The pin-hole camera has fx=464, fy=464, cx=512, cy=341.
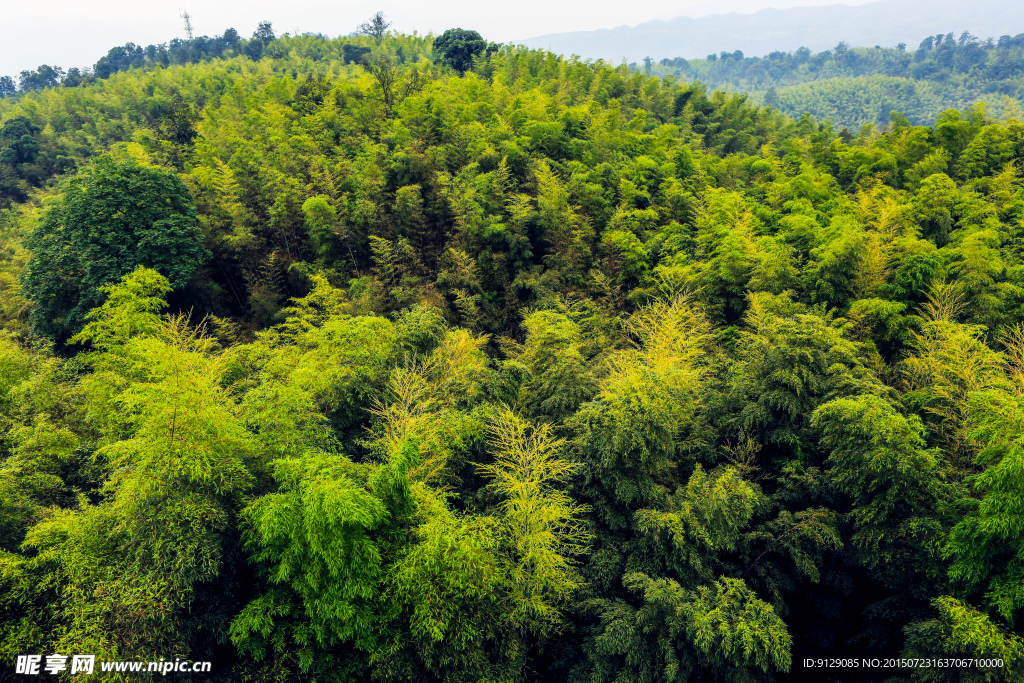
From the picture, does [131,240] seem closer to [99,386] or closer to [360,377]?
[99,386]

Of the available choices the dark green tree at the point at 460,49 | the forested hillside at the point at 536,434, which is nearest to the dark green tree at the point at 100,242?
the forested hillside at the point at 536,434

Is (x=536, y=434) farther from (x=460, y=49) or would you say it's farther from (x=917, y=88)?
(x=917, y=88)

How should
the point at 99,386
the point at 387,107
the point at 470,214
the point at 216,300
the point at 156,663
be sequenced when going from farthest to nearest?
the point at 387,107 < the point at 216,300 < the point at 470,214 < the point at 99,386 < the point at 156,663

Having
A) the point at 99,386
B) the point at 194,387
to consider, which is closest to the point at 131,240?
the point at 99,386

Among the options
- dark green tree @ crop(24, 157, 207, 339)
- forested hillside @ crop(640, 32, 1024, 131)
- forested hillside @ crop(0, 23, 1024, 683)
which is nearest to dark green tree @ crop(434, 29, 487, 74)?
forested hillside @ crop(0, 23, 1024, 683)

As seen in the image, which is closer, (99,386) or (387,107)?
(99,386)

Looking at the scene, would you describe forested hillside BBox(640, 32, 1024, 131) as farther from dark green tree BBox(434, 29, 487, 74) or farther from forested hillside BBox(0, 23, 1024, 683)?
forested hillside BBox(0, 23, 1024, 683)

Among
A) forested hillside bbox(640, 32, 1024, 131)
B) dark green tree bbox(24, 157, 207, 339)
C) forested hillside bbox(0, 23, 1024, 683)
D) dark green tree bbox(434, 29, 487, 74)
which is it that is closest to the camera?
forested hillside bbox(0, 23, 1024, 683)

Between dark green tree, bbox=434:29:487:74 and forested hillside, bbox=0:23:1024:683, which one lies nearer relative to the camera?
forested hillside, bbox=0:23:1024:683

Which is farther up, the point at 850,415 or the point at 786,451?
the point at 850,415
